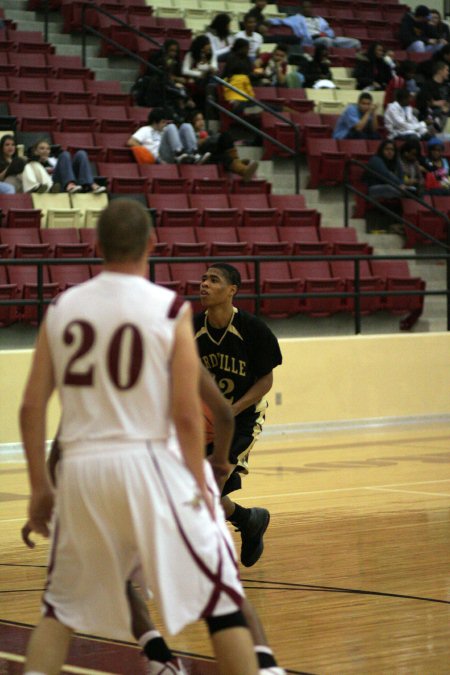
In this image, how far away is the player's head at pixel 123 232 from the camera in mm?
3619

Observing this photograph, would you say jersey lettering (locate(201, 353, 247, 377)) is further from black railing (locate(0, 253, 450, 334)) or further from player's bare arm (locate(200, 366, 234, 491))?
black railing (locate(0, 253, 450, 334))

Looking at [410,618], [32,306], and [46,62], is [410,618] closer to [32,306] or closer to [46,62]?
[32,306]

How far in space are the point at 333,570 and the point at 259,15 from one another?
50.2 ft

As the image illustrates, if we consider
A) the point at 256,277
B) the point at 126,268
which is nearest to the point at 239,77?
the point at 256,277

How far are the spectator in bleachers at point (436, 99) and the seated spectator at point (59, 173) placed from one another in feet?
23.8

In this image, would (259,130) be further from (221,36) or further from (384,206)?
(221,36)

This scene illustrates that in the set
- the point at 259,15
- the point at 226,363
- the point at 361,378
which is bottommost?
the point at 361,378

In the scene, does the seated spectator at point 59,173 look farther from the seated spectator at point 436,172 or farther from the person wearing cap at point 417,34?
the person wearing cap at point 417,34

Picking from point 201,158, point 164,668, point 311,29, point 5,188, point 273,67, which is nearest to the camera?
point 164,668

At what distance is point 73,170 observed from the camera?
48.5ft

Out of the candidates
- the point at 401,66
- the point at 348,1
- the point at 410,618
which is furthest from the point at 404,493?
the point at 348,1

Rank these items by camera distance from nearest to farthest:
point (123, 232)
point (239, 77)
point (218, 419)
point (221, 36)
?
point (123, 232)
point (218, 419)
point (239, 77)
point (221, 36)

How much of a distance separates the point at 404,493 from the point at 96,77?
1041 cm

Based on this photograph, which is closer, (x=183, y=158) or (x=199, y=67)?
(x=183, y=158)
